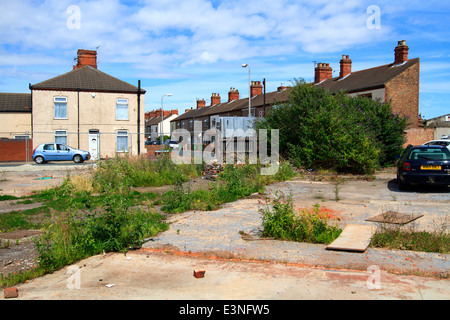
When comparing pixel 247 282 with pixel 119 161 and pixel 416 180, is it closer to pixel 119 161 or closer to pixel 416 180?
pixel 416 180

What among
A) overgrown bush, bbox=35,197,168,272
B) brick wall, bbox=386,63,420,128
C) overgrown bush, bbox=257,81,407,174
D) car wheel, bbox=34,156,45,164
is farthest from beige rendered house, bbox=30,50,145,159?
overgrown bush, bbox=35,197,168,272

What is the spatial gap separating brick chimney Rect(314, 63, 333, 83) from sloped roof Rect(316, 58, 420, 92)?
Result: 3.19 metres

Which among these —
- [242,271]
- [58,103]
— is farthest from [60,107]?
[242,271]

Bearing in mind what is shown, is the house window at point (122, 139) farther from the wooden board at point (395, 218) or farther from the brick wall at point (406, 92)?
the wooden board at point (395, 218)

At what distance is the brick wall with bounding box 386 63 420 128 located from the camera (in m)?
30.3

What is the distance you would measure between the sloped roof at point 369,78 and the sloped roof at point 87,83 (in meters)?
18.5

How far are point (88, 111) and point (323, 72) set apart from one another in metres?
24.9

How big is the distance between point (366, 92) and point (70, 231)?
30061 millimetres

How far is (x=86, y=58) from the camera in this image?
36781 millimetres

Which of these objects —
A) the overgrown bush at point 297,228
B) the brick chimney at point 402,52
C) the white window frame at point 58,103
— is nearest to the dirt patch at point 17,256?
the overgrown bush at point 297,228

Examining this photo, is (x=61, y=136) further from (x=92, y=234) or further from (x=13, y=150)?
(x=92, y=234)

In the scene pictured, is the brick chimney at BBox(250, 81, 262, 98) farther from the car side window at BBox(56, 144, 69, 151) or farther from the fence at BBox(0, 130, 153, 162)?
→ the car side window at BBox(56, 144, 69, 151)

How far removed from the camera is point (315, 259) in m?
5.75
